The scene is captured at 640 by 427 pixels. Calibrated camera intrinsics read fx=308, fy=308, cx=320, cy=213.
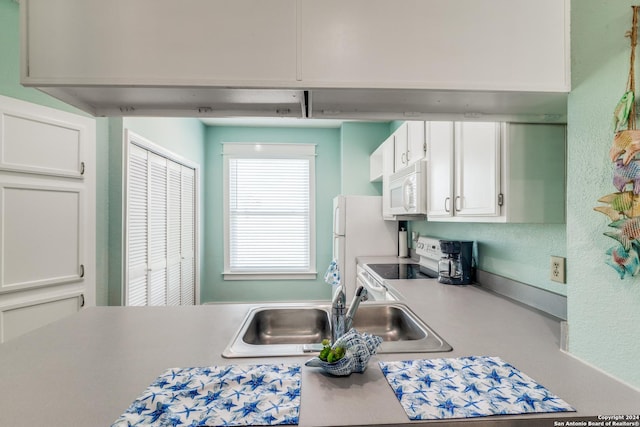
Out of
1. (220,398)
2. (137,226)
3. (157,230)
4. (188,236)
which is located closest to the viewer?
(220,398)

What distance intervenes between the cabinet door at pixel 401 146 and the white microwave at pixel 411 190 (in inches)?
4.0

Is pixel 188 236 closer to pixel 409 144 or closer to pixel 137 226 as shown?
pixel 137 226

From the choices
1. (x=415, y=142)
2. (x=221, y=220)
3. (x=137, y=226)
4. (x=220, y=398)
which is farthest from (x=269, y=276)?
(x=220, y=398)

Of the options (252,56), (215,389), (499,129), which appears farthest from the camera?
(499,129)

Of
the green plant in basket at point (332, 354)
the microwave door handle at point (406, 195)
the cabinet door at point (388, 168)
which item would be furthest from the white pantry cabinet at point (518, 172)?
the cabinet door at point (388, 168)

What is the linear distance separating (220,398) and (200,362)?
0.24m

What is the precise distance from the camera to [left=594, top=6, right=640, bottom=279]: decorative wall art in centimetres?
77

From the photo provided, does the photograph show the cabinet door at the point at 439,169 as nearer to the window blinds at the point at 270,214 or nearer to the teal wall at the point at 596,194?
the teal wall at the point at 596,194

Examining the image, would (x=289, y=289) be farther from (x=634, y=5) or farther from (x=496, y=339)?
(x=634, y=5)

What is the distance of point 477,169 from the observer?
150cm

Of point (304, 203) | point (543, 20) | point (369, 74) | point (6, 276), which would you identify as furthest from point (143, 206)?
point (543, 20)

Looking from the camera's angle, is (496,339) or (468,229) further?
(468,229)

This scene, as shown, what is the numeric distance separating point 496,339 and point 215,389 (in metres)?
0.98

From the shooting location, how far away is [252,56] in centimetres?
94
